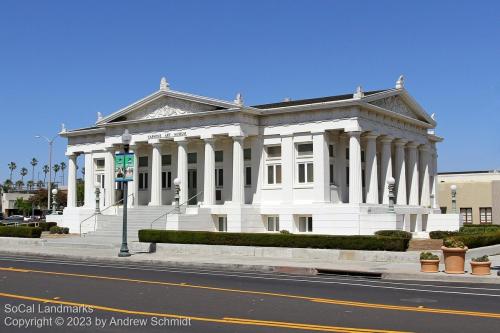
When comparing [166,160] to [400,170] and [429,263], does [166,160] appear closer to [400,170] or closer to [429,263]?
[400,170]

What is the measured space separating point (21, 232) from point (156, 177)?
10.1 m

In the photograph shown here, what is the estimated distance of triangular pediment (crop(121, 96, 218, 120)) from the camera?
4612 centimetres

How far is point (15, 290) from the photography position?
669 inches

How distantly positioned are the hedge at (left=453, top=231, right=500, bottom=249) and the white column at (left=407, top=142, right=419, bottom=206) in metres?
13.2

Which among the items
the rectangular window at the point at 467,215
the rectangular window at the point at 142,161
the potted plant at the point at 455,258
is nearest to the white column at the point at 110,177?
the rectangular window at the point at 142,161

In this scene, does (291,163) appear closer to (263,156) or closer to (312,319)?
(263,156)

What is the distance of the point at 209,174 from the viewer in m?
44.7

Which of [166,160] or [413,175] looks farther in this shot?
[413,175]

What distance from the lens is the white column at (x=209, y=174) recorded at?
4466 cm

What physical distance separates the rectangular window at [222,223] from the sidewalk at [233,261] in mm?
8629

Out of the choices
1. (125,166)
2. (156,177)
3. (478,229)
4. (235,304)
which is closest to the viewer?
(235,304)

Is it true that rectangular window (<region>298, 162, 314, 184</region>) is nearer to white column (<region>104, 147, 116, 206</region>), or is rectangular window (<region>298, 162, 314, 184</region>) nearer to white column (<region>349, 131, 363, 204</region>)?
white column (<region>349, 131, 363, 204</region>)

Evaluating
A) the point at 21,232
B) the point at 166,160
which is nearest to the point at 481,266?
the point at 21,232

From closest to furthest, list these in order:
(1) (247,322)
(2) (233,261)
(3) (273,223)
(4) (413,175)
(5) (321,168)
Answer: (1) (247,322)
(2) (233,261)
(5) (321,168)
(3) (273,223)
(4) (413,175)
